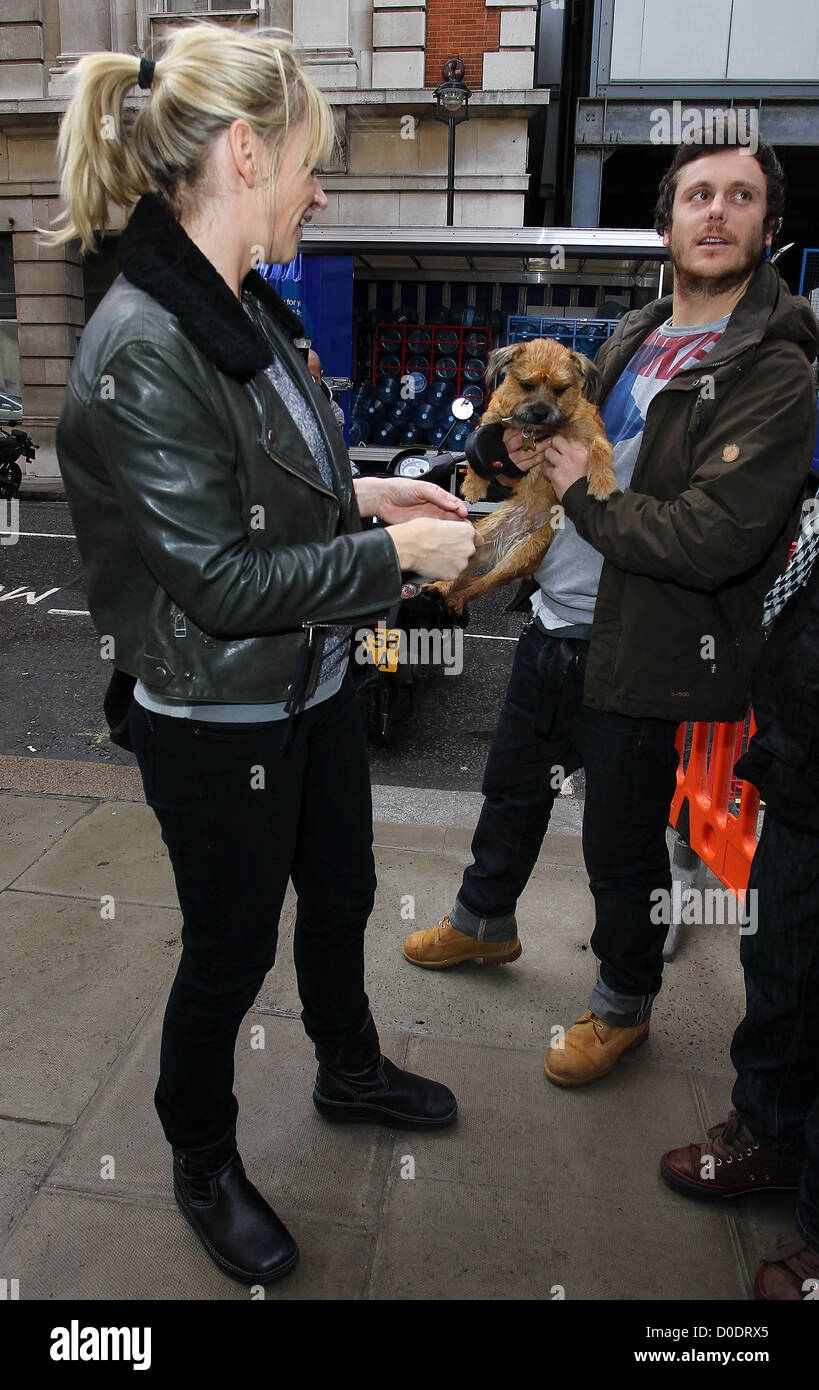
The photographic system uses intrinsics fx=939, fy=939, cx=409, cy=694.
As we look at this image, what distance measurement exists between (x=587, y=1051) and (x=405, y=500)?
163cm

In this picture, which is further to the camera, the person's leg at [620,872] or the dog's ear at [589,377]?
the dog's ear at [589,377]

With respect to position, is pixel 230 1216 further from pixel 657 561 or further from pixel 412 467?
pixel 412 467

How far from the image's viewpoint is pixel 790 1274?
6.62ft

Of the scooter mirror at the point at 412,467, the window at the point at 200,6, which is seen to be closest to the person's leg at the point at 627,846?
the scooter mirror at the point at 412,467

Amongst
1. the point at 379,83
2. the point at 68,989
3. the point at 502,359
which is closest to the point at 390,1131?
the point at 68,989

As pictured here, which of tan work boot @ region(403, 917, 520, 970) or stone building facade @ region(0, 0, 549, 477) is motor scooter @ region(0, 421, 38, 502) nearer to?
stone building facade @ region(0, 0, 549, 477)

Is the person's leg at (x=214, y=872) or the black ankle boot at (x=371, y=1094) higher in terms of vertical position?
the person's leg at (x=214, y=872)

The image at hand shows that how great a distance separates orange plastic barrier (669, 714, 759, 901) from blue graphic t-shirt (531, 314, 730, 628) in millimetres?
498

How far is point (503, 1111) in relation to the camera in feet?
8.52

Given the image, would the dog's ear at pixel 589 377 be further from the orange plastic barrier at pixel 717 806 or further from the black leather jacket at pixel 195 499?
the black leather jacket at pixel 195 499

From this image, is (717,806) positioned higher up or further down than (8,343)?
further down

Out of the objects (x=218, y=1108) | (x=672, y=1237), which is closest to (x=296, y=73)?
(x=218, y=1108)

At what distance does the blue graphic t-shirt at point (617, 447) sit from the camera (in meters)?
2.50

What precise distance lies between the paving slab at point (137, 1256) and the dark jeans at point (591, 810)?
1.02 metres
